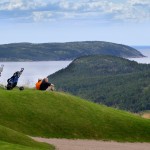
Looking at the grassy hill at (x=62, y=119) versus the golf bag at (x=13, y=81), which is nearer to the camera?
the grassy hill at (x=62, y=119)

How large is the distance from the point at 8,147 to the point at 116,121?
1076 inches

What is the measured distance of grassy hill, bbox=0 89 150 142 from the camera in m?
49.4

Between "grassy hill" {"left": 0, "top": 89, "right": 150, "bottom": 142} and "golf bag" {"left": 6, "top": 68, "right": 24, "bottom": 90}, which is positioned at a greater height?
"golf bag" {"left": 6, "top": 68, "right": 24, "bottom": 90}

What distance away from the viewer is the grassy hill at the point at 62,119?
4944 centimetres

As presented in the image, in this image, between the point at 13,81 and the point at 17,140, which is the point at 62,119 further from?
the point at 17,140

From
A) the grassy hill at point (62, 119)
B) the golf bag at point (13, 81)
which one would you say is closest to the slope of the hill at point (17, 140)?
the grassy hill at point (62, 119)

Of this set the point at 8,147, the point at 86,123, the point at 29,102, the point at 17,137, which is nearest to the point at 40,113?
the point at 29,102

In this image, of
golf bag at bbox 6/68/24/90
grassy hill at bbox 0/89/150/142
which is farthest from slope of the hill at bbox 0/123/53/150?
golf bag at bbox 6/68/24/90

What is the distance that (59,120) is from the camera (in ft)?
171

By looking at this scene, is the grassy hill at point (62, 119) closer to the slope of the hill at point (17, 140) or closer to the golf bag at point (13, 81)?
the golf bag at point (13, 81)

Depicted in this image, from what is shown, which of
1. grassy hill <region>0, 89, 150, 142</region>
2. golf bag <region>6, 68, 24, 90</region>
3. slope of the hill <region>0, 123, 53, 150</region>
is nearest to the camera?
slope of the hill <region>0, 123, 53, 150</region>

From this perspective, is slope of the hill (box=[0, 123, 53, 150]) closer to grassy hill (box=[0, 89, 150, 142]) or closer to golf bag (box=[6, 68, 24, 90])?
grassy hill (box=[0, 89, 150, 142])

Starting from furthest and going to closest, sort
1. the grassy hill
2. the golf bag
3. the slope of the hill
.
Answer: the golf bag → the grassy hill → the slope of the hill

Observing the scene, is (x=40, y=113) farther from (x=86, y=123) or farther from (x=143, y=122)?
(x=143, y=122)
